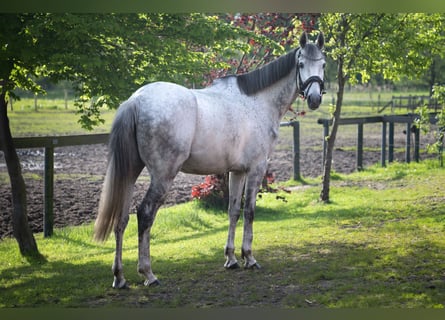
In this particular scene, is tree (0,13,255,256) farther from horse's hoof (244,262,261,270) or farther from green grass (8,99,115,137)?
horse's hoof (244,262,261,270)

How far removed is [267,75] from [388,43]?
155 centimetres

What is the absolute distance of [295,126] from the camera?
7.73 metres

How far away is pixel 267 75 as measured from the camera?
4629mm

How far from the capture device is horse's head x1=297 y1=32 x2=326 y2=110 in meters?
4.41

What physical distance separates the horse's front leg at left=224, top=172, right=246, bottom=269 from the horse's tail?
0.87 metres

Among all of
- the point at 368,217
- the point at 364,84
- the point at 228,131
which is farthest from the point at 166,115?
the point at 364,84

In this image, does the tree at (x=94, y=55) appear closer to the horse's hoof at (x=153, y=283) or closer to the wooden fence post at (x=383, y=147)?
the horse's hoof at (x=153, y=283)

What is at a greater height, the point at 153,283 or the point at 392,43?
the point at 392,43

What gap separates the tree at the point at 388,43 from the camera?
5.51 meters

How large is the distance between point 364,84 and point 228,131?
2.42 m

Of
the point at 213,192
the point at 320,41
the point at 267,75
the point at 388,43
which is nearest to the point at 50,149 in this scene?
the point at 213,192

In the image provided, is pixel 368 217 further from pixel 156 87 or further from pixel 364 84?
pixel 156 87

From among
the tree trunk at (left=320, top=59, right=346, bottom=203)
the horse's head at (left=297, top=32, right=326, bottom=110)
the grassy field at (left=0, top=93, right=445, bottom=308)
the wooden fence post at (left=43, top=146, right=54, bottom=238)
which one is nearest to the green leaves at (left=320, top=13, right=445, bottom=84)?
the tree trunk at (left=320, top=59, right=346, bottom=203)

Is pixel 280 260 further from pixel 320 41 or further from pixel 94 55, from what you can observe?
pixel 94 55
